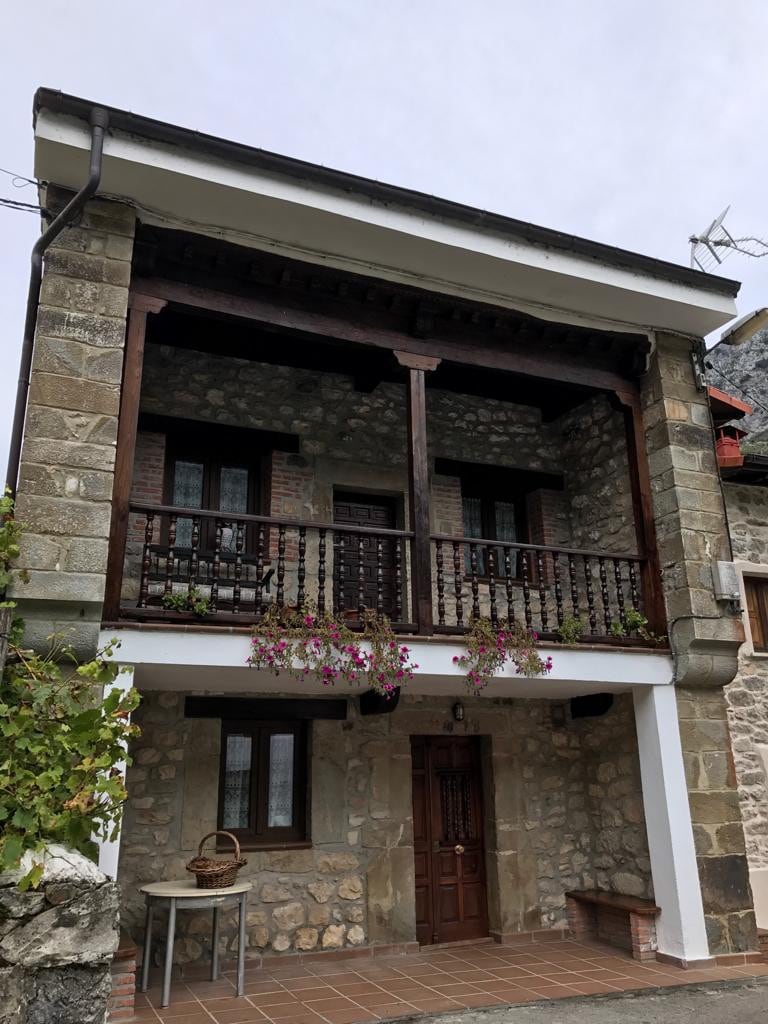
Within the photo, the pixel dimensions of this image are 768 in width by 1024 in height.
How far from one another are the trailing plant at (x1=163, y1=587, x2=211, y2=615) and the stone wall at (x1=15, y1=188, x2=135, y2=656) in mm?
575

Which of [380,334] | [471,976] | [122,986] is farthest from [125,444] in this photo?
[471,976]

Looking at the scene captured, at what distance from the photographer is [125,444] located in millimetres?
5547

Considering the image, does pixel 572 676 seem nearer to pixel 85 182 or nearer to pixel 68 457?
pixel 68 457

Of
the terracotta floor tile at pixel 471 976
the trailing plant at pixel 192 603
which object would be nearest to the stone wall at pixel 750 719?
the terracotta floor tile at pixel 471 976

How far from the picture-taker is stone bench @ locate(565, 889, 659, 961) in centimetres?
645

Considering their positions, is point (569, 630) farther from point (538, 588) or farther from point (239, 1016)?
point (239, 1016)

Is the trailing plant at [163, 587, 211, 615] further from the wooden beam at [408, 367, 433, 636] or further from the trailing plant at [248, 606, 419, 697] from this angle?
the wooden beam at [408, 367, 433, 636]

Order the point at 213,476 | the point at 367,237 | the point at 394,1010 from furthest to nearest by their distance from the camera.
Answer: the point at 213,476 < the point at 367,237 < the point at 394,1010

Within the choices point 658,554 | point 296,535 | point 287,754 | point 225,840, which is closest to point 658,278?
point 658,554

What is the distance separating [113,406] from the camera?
17.8ft

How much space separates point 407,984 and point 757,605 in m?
5.18

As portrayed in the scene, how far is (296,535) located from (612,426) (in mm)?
3374

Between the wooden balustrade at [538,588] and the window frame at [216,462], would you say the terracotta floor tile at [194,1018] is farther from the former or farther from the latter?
the window frame at [216,462]

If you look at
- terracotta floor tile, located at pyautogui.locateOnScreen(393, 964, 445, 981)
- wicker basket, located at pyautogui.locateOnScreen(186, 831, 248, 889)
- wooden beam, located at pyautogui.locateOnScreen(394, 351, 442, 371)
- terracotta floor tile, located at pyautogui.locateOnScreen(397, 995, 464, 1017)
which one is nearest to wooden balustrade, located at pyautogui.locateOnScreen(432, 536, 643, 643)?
wooden beam, located at pyautogui.locateOnScreen(394, 351, 442, 371)
